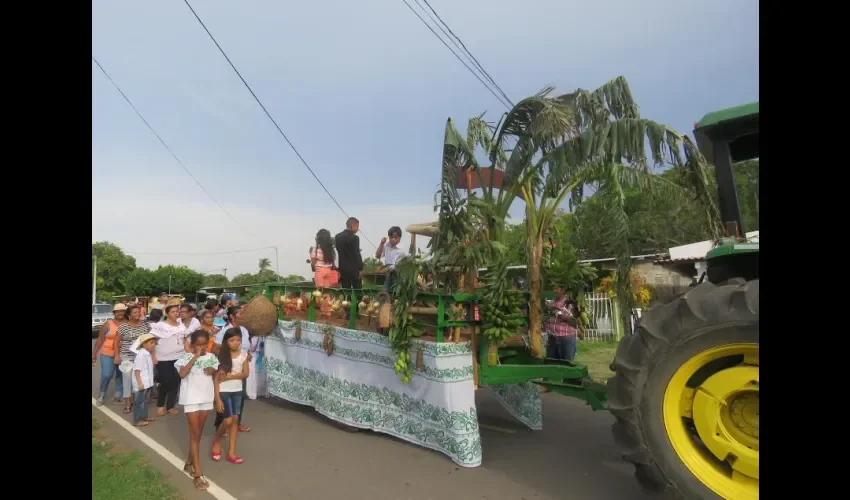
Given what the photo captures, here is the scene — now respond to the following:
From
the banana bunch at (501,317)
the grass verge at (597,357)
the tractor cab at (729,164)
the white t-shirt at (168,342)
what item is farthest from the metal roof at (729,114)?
the white t-shirt at (168,342)

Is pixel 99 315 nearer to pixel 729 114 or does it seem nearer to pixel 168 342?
pixel 168 342

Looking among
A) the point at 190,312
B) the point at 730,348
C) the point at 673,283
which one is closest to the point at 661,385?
the point at 730,348

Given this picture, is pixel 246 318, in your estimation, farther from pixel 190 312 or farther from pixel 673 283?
pixel 673 283

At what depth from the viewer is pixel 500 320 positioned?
15.9ft

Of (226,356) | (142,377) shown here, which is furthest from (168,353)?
(226,356)

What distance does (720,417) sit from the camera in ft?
A: 10.4

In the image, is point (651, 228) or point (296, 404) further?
point (651, 228)

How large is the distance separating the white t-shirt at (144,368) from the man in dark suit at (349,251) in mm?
2734

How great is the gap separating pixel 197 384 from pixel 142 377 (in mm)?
2467

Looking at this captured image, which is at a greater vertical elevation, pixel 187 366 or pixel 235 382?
pixel 187 366

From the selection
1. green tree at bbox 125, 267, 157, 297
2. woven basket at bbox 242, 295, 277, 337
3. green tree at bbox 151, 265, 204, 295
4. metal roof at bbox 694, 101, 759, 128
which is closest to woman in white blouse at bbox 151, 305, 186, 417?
woven basket at bbox 242, 295, 277, 337

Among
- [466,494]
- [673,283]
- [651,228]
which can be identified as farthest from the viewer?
[651,228]

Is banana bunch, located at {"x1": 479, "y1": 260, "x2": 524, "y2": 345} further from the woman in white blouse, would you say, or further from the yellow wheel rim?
the woman in white blouse

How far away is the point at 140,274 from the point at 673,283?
41369 mm
